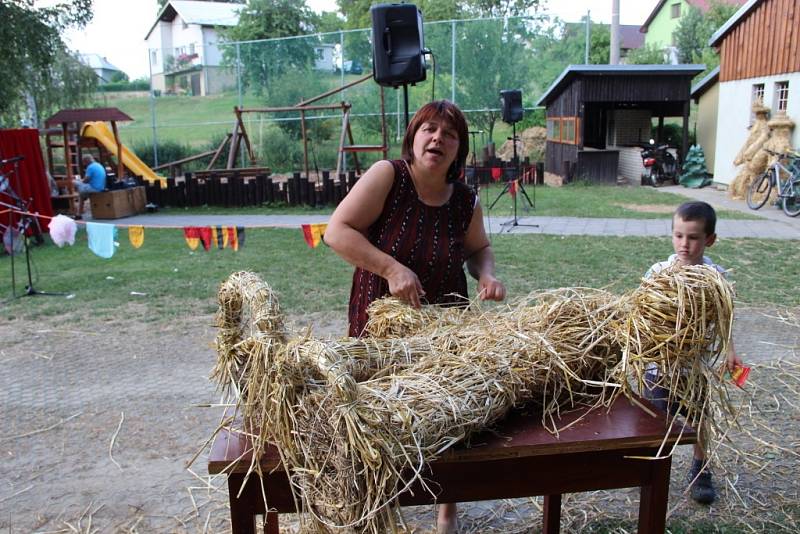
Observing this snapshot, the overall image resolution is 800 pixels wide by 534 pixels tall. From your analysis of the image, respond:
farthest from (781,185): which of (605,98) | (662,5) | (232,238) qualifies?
(662,5)

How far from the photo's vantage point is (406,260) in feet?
8.30

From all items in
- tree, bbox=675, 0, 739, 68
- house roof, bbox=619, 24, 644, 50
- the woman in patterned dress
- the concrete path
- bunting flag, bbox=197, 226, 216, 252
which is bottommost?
the concrete path

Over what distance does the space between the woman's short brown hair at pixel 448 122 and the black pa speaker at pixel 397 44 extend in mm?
3894

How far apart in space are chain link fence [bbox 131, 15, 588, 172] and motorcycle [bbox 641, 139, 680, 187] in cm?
381

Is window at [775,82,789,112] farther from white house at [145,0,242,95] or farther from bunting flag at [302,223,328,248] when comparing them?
white house at [145,0,242,95]

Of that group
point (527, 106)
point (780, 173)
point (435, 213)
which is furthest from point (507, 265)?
point (527, 106)

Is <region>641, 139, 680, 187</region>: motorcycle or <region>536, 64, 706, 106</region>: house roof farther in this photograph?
<region>641, 139, 680, 187</region>: motorcycle

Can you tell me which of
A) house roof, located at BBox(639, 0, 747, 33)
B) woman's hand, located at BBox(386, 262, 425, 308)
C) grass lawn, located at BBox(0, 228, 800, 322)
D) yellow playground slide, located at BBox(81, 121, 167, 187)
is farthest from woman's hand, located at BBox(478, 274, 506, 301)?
house roof, located at BBox(639, 0, 747, 33)

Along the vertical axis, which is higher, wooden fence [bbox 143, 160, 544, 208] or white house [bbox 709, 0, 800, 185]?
white house [bbox 709, 0, 800, 185]

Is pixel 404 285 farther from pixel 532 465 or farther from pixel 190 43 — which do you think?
pixel 190 43

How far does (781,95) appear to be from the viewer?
49.9 ft

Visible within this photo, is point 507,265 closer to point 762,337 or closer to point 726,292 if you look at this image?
point 762,337

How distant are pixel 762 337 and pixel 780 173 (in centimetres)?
949

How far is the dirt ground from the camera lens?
3.06 metres
